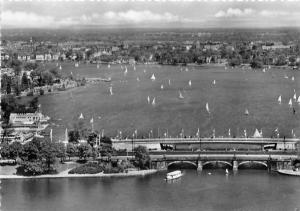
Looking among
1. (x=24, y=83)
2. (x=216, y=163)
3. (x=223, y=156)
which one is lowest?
(x=24, y=83)

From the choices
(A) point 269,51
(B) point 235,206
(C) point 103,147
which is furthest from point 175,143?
(A) point 269,51

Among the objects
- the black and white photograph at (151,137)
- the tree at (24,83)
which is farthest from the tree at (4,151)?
the tree at (24,83)

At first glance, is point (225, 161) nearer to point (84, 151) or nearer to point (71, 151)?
point (84, 151)

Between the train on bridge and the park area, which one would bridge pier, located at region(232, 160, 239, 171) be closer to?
the train on bridge

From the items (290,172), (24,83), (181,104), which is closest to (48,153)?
(290,172)

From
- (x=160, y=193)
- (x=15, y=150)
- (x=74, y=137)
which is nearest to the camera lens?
(x=160, y=193)

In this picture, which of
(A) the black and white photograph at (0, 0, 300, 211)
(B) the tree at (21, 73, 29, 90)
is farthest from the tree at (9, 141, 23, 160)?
(B) the tree at (21, 73, 29, 90)
